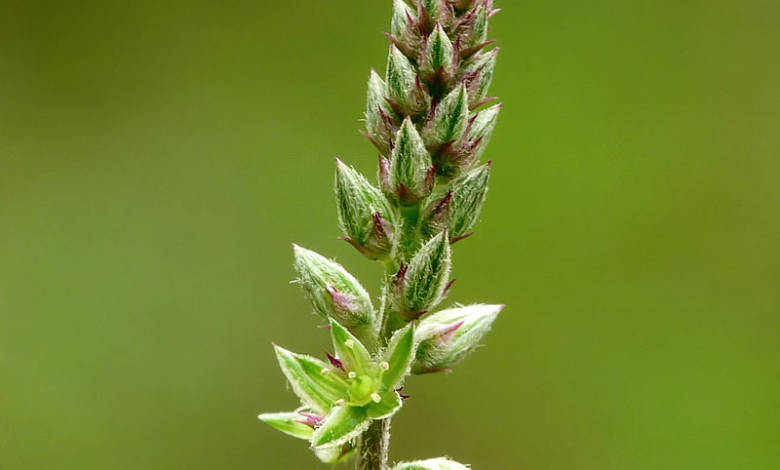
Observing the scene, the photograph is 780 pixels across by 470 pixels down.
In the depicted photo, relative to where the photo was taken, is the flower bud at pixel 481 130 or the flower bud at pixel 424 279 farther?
the flower bud at pixel 481 130

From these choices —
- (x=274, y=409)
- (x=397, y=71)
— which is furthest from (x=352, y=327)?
(x=274, y=409)

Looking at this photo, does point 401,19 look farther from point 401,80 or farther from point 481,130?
point 481,130

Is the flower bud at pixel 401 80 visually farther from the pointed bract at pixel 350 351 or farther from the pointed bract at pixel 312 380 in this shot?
the pointed bract at pixel 312 380

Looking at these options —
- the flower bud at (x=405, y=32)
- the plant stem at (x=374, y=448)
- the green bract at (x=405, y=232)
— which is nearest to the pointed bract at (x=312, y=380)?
the green bract at (x=405, y=232)

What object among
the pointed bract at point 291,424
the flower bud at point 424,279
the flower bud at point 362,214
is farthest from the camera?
the pointed bract at point 291,424

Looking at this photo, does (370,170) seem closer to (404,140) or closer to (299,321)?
(299,321)

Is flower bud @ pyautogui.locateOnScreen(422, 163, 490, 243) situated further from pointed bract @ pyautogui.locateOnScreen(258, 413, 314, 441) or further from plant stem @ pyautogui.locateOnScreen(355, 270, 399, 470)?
pointed bract @ pyautogui.locateOnScreen(258, 413, 314, 441)

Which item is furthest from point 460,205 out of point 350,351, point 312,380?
point 312,380

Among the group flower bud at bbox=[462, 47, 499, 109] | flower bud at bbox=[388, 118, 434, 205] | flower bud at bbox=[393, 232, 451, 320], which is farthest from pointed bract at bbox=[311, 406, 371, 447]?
flower bud at bbox=[462, 47, 499, 109]
